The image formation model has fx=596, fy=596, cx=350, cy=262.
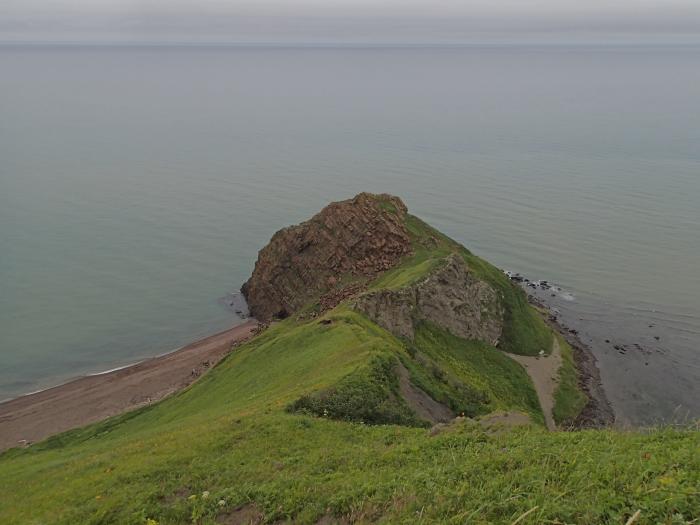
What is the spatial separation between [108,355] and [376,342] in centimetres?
3896

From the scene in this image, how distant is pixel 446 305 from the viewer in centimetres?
5206

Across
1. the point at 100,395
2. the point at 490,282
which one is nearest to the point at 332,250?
the point at 490,282

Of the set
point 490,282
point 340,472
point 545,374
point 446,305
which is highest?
point 340,472

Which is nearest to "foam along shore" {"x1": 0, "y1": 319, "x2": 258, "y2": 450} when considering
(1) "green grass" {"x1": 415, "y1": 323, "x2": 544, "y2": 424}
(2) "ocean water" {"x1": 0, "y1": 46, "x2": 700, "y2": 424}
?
(2) "ocean water" {"x1": 0, "y1": 46, "x2": 700, "y2": 424}

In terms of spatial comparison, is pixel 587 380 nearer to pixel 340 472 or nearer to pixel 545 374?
pixel 545 374

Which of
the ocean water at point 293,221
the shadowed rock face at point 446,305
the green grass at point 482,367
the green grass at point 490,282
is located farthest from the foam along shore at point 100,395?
the green grass at point 482,367

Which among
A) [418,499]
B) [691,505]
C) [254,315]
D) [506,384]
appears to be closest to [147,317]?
[254,315]

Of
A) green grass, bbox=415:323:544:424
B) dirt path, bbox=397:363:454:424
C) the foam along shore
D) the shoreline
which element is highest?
dirt path, bbox=397:363:454:424

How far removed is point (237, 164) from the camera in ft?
452

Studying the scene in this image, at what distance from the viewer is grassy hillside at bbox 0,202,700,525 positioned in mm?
15547

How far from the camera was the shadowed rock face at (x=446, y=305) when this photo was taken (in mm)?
46906

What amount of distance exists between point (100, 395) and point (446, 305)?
33632mm

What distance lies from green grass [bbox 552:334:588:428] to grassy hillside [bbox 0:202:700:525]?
3188 mm

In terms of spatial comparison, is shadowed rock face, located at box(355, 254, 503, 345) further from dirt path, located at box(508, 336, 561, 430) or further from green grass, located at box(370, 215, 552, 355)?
dirt path, located at box(508, 336, 561, 430)
